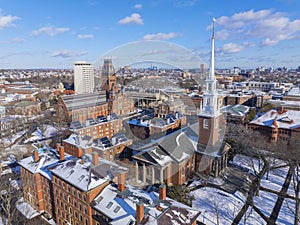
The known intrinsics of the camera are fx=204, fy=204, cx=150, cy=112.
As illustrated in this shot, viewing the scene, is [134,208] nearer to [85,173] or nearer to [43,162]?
[85,173]

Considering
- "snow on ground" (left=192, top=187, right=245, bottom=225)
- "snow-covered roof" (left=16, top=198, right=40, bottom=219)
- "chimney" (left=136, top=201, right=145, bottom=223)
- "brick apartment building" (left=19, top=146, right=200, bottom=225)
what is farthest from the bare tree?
"snow on ground" (left=192, top=187, right=245, bottom=225)

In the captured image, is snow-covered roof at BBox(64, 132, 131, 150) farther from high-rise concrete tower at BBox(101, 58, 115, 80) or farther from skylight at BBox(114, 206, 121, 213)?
high-rise concrete tower at BBox(101, 58, 115, 80)

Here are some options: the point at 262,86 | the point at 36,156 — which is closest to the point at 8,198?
the point at 36,156

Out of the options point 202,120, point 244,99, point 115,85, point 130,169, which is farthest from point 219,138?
point 244,99

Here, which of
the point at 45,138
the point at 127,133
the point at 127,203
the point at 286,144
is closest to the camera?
the point at 127,133

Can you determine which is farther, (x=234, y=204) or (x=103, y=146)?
(x=234, y=204)

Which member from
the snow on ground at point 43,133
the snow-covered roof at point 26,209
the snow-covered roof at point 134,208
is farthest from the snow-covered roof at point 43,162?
the snow on ground at point 43,133

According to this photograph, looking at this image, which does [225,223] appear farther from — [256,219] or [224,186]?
[224,186]
